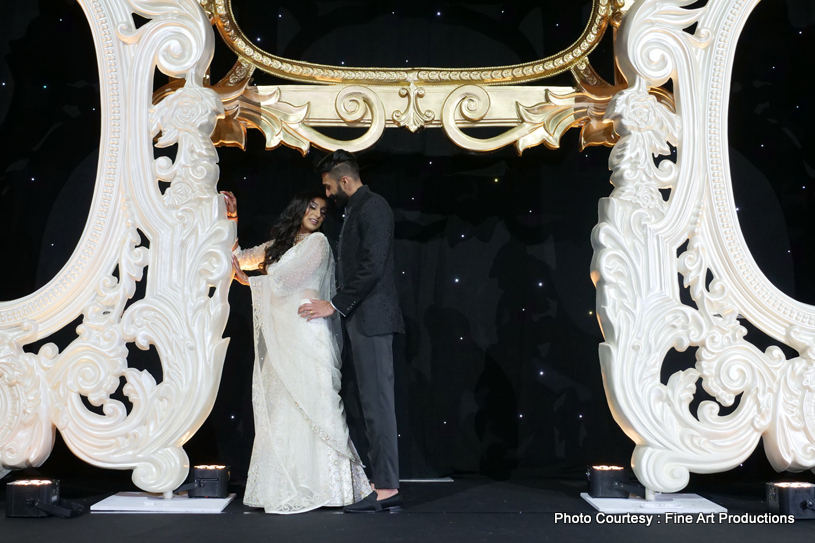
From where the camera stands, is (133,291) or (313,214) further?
(313,214)

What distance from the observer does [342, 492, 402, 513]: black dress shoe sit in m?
2.80

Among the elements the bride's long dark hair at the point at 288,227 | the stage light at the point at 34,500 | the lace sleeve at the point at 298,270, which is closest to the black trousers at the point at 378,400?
the lace sleeve at the point at 298,270

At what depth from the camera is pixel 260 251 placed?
3271 millimetres

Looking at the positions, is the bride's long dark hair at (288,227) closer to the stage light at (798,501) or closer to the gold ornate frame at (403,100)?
the gold ornate frame at (403,100)

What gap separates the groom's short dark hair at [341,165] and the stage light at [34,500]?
1677mm

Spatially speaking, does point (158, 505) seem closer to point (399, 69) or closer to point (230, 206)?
point (230, 206)

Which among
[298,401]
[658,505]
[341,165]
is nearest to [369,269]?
[341,165]

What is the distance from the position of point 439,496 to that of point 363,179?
1.64 metres

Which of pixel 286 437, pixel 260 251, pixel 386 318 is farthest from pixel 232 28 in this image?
pixel 286 437

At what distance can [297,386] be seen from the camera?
293 centimetres

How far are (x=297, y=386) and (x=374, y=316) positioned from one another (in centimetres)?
44

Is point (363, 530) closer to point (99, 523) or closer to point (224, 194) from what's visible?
point (99, 523)

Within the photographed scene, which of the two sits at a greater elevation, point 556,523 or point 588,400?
point 588,400

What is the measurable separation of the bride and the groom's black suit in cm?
13
